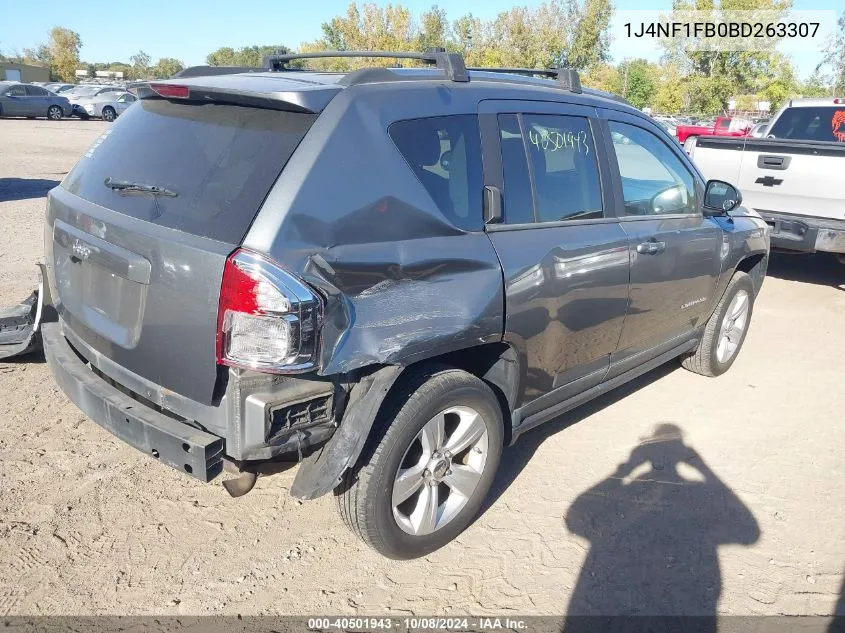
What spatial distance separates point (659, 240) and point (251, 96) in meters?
2.38

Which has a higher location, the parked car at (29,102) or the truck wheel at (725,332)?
the parked car at (29,102)

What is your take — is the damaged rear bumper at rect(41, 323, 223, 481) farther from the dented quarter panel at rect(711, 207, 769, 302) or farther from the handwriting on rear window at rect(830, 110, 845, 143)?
the handwriting on rear window at rect(830, 110, 845, 143)

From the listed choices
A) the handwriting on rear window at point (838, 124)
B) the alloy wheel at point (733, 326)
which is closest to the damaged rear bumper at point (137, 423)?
the alloy wheel at point (733, 326)

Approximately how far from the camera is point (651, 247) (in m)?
3.79

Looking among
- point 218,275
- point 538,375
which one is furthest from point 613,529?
point 218,275

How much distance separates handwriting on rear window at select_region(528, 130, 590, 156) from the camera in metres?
3.29

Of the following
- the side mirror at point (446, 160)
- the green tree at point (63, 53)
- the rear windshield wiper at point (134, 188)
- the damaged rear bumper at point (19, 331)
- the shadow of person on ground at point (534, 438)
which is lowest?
the shadow of person on ground at point (534, 438)

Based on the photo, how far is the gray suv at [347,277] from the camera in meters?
2.38

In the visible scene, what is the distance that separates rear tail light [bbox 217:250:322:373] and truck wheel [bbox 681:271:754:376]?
11.7 ft

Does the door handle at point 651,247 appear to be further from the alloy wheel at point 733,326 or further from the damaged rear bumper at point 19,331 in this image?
the damaged rear bumper at point 19,331

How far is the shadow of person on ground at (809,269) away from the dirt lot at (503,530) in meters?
4.34

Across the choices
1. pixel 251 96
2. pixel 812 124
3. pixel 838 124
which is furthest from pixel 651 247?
pixel 812 124

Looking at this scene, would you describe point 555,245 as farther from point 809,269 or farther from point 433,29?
point 433,29

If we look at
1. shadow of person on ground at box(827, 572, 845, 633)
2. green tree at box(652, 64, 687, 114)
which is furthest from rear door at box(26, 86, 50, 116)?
green tree at box(652, 64, 687, 114)
